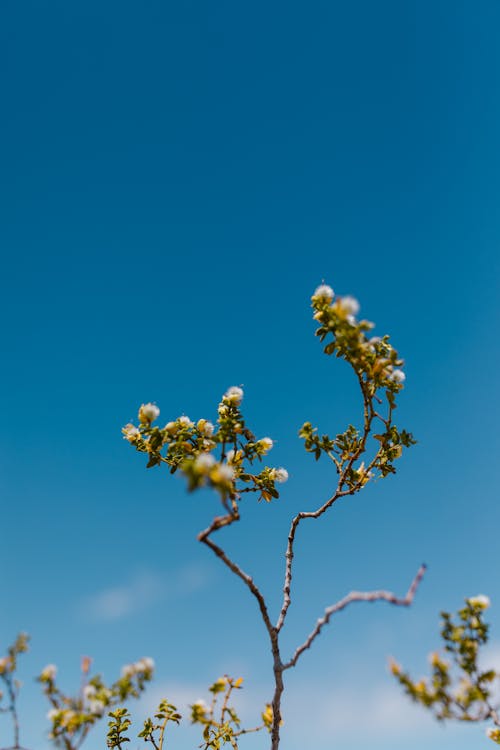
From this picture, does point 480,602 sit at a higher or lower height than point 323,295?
lower

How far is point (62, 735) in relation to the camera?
361 centimetres

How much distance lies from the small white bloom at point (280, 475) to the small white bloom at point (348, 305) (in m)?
2.10

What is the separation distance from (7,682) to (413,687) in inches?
143

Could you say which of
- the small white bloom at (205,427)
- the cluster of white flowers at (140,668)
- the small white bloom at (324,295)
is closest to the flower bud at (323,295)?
the small white bloom at (324,295)

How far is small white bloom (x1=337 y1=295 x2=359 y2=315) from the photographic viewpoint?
5055mm

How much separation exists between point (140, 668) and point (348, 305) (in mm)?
3767

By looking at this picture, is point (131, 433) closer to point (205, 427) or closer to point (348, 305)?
point (205, 427)

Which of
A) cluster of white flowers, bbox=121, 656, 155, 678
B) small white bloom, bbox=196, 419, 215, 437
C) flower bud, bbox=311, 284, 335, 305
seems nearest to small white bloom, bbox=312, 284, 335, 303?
flower bud, bbox=311, 284, 335, 305

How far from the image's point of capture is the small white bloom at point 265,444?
5711 mm

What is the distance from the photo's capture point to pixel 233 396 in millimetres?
5820

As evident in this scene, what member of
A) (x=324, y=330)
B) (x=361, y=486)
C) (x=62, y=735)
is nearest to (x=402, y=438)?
(x=361, y=486)

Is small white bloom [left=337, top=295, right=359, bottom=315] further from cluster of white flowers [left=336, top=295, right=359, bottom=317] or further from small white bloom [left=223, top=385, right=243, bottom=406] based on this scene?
small white bloom [left=223, top=385, right=243, bottom=406]

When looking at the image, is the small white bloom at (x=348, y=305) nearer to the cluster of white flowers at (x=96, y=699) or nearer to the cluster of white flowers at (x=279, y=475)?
the cluster of white flowers at (x=279, y=475)

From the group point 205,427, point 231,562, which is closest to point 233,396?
point 205,427
